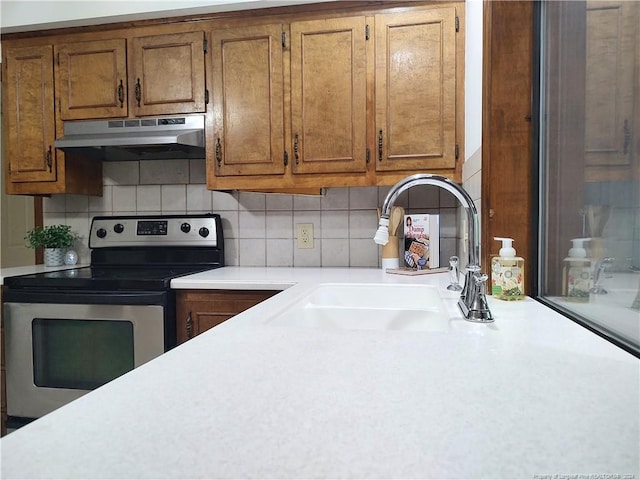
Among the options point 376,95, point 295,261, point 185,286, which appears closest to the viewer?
point 185,286

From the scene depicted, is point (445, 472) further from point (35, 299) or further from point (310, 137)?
point (35, 299)

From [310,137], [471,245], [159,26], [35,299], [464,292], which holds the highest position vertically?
[159,26]

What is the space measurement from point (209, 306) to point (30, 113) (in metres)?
1.41

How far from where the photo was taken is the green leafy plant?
231 centimetres

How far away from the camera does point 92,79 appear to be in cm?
213

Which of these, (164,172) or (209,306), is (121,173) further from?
(209,306)

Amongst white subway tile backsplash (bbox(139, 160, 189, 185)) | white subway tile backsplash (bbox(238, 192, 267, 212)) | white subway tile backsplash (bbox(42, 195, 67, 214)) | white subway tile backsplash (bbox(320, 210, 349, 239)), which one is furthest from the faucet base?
white subway tile backsplash (bbox(42, 195, 67, 214))

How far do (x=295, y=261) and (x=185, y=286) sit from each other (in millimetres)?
683

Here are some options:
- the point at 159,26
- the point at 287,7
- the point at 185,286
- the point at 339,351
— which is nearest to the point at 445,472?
the point at 339,351

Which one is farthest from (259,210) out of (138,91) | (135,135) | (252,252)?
(138,91)

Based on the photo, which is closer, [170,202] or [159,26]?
[159,26]

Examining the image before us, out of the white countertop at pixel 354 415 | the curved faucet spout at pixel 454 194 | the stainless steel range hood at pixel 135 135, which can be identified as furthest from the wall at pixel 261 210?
the white countertop at pixel 354 415

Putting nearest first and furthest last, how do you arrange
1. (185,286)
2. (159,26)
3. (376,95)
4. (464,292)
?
1. (464,292)
2. (185,286)
3. (376,95)
4. (159,26)

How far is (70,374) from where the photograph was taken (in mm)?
1806
